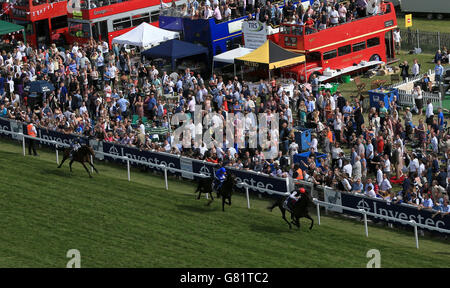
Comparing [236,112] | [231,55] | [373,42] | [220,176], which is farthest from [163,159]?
[373,42]

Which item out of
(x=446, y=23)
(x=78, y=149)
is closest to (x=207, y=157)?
(x=78, y=149)

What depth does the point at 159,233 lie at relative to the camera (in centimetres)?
2650

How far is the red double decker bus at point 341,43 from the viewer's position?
39719mm

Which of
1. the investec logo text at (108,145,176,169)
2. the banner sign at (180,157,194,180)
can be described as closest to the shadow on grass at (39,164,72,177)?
the investec logo text at (108,145,176,169)

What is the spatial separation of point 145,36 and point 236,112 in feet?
30.8

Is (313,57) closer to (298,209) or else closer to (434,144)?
(434,144)

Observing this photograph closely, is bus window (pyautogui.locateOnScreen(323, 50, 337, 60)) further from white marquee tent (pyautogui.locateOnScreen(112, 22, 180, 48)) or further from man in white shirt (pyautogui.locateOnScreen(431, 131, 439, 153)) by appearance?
man in white shirt (pyautogui.locateOnScreen(431, 131, 439, 153))

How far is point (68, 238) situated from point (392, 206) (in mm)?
8594

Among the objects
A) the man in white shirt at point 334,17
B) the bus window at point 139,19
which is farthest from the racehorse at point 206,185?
the bus window at point 139,19

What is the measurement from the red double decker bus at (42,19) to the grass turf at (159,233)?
1698 centimetres

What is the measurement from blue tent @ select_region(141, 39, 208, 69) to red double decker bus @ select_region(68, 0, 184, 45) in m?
4.93

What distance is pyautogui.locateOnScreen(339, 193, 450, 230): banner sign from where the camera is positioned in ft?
82.0

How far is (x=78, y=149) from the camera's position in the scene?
30.9m

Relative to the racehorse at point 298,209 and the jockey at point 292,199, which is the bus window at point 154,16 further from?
the jockey at point 292,199
